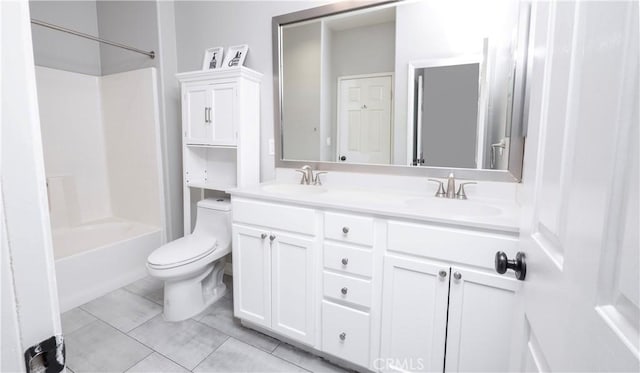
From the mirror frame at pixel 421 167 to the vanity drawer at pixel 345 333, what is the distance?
0.82 metres

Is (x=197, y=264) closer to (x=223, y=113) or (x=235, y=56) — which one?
(x=223, y=113)

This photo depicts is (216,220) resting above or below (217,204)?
below

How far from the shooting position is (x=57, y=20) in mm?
2594

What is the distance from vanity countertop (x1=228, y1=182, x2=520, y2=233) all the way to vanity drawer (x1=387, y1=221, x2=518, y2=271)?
3cm

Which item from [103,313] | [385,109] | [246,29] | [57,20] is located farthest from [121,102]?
[385,109]

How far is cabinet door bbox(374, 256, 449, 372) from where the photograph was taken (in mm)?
1246

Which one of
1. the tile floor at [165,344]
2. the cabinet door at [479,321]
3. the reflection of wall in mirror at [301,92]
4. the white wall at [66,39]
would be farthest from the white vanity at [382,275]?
the white wall at [66,39]

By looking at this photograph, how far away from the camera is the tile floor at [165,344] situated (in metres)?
1.60

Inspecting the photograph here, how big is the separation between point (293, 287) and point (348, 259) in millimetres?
375

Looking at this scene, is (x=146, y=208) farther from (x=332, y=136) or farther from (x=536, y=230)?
(x=536, y=230)

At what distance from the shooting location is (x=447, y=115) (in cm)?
164

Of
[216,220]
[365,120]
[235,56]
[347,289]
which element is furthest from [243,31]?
[347,289]

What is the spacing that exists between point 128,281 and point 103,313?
1.37ft

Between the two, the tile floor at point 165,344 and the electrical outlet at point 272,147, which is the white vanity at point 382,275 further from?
the electrical outlet at point 272,147
